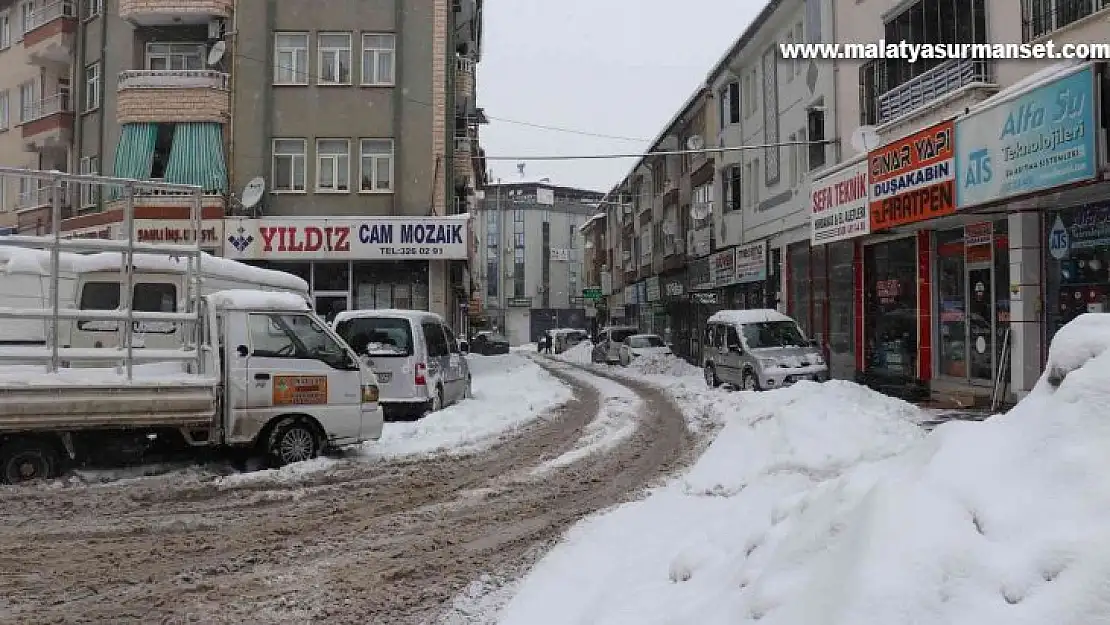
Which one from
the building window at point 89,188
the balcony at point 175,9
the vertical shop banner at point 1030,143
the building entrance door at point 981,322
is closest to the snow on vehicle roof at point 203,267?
the vertical shop banner at point 1030,143

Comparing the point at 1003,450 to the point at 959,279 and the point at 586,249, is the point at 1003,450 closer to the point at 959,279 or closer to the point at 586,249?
the point at 959,279

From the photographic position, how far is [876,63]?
18.9 m

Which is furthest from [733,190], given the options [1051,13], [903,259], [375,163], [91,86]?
[91,86]

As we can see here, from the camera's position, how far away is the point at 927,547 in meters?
3.15

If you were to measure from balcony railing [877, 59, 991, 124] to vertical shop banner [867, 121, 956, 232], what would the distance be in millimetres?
1117

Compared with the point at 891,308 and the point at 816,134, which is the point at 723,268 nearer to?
the point at 816,134

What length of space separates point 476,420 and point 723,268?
64.4 ft

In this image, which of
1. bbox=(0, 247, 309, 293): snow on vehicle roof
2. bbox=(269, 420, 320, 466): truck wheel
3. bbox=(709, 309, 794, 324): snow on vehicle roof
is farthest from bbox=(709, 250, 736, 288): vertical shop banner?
bbox=(0, 247, 309, 293): snow on vehicle roof

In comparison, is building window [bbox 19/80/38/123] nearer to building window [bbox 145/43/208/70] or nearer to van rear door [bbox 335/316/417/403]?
building window [bbox 145/43/208/70]

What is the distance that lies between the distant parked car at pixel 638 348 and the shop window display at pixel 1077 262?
2263cm

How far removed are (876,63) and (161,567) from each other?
18078mm

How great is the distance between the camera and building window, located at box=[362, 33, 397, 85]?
24.4 m

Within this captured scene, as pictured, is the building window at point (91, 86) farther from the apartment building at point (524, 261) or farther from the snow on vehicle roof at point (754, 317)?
the apartment building at point (524, 261)

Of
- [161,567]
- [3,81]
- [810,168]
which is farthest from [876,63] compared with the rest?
[3,81]
